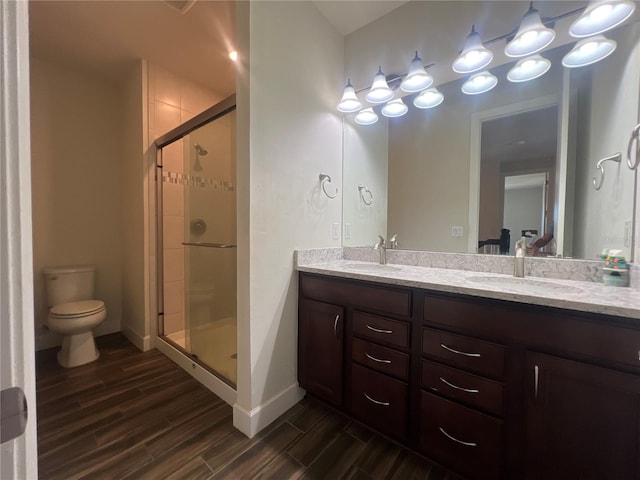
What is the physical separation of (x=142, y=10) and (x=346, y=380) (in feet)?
9.05

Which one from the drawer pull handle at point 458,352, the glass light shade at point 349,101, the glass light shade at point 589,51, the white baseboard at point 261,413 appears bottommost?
the white baseboard at point 261,413

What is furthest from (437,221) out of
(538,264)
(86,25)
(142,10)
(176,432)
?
(86,25)

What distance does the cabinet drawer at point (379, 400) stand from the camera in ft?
4.24

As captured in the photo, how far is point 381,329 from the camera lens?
1.36m

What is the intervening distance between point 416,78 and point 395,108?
25 cm

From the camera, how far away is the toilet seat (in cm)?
212

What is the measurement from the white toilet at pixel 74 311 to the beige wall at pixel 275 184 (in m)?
1.56

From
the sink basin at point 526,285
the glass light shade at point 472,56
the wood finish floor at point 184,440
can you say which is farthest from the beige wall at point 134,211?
the sink basin at point 526,285

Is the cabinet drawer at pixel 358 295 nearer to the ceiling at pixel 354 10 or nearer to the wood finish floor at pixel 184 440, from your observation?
the wood finish floor at pixel 184 440

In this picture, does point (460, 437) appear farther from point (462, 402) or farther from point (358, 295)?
point (358, 295)

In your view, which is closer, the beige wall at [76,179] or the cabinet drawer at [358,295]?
the cabinet drawer at [358,295]

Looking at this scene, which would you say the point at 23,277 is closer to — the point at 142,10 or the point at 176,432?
the point at 176,432

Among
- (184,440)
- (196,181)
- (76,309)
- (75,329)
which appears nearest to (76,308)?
→ (76,309)

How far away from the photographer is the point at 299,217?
175 centimetres
